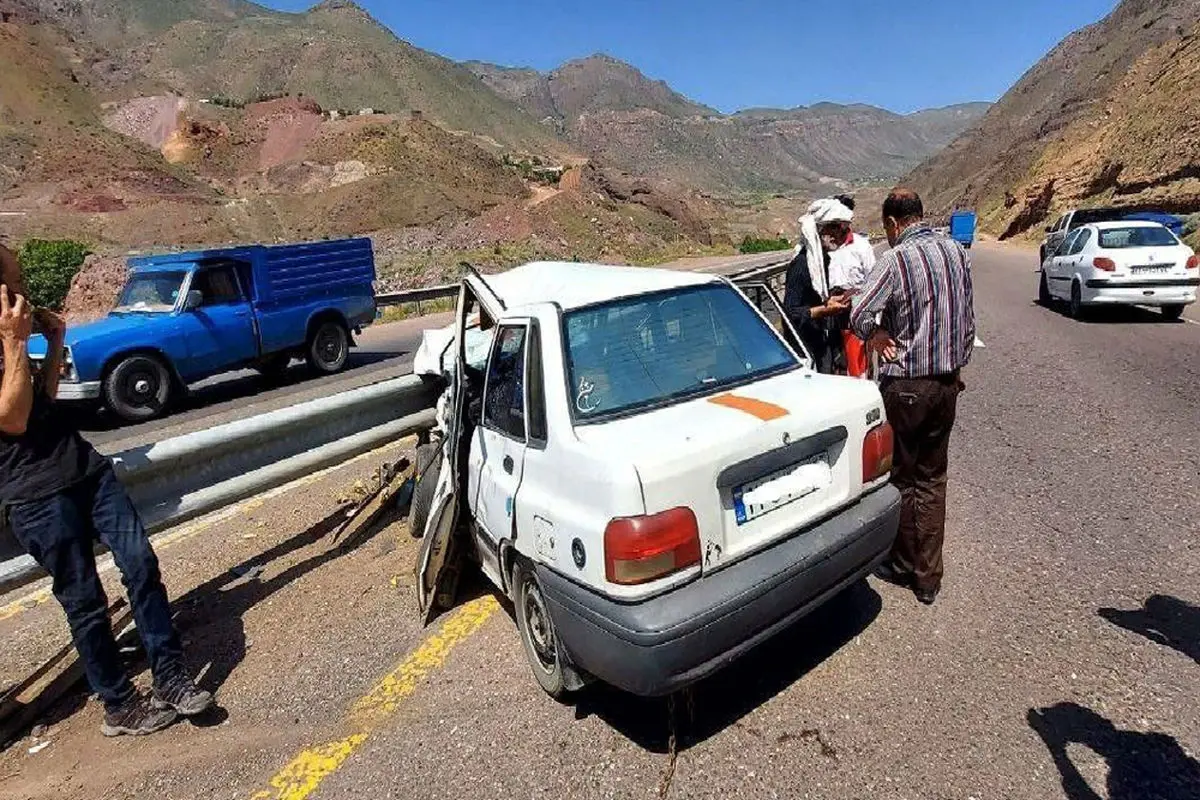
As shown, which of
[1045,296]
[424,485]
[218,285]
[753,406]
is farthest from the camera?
[1045,296]

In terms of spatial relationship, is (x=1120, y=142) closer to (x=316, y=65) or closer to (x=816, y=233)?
(x=816, y=233)

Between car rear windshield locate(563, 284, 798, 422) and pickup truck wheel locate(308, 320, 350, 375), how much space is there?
31.7 ft

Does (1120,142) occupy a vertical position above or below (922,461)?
above

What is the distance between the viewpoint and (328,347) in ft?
40.6

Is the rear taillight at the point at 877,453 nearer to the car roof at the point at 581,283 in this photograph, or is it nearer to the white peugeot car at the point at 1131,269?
the car roof at the point at 581,283

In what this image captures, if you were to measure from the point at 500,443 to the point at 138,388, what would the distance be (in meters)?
8.21

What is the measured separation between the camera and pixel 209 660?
3.86 m

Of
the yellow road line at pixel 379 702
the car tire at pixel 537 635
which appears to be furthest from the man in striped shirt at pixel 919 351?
the yellow road line at pixel 379 702

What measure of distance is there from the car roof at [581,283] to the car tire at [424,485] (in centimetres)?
116

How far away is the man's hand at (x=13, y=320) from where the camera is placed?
2.90m

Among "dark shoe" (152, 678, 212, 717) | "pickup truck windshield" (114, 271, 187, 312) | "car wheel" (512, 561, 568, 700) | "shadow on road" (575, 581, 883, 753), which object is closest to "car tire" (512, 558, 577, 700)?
"car wheel" (512, 561, 568, 700)

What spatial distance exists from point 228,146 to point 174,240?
104ft

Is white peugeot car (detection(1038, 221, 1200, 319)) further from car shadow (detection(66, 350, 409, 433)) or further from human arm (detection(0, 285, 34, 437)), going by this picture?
human arm (detection(0, 285, 34, 437))

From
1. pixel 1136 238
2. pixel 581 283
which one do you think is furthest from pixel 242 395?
pixel 1136 238
